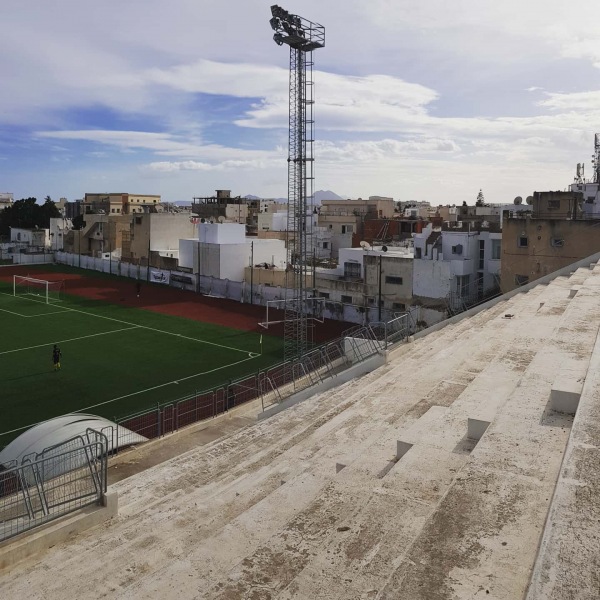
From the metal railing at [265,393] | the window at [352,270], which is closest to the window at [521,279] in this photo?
the window at [352,270]

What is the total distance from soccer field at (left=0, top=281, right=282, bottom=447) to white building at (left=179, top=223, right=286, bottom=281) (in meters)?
8.96

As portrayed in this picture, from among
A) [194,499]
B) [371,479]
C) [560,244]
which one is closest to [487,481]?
[371,479]

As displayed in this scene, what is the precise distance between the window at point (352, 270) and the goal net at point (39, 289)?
2289 centimetres

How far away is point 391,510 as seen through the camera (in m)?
6.28

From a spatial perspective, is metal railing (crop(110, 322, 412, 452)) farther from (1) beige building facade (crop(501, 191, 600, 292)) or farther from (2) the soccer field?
(1) beige building facade (crop(501, 191, 600, 292))

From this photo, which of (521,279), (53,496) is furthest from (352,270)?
(53,496)

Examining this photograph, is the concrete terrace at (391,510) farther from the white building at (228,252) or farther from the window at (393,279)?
the white building at (228,252)

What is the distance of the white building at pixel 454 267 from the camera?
126 feet

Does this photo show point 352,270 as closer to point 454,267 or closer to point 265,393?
point 454,267

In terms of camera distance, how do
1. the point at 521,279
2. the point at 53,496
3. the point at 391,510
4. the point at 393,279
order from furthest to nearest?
the point at 393,279 → the point at 521,279 → the point at 53,496 → the point at 391,510

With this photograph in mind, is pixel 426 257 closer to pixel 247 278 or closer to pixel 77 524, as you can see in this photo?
pixel 247 278

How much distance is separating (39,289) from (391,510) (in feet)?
174

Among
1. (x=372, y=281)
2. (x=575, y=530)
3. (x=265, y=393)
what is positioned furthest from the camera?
(x=372, y=281)

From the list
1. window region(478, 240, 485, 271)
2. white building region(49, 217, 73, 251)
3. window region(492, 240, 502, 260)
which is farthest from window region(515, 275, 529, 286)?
white building region(49, 217, 73, 251)
